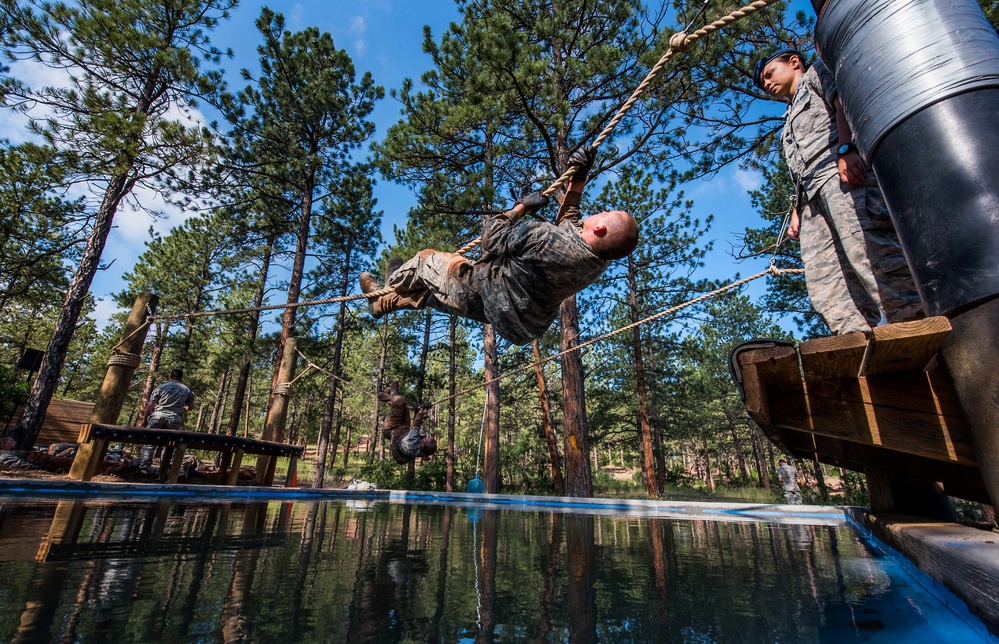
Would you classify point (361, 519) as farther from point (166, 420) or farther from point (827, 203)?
point (166, 420)

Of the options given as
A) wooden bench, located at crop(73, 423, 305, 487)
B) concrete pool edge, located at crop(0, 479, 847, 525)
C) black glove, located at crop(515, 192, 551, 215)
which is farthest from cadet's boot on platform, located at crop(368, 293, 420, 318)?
wooden bench, located at crop(73, 423, 305, 487)

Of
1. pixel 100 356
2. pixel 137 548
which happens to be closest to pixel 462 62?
pixel 137 548

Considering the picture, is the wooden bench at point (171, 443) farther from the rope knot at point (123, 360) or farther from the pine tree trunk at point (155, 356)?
the pine tree trunk at point (155, 356)

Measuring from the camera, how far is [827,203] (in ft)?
7.79

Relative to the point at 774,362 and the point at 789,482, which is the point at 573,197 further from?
the point at 789,482

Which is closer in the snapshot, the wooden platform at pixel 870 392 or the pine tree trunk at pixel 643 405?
the wooden platform at pixel 870 392

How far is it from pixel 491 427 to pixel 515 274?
28.5 feet

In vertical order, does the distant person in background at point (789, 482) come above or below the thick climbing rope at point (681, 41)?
below

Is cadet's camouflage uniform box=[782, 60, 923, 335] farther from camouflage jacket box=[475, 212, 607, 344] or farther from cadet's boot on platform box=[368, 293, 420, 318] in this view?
cadet's boot on platform box=[368, 293, 420, 318]

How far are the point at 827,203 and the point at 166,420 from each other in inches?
→ 322

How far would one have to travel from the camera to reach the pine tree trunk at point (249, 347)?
46.4 feet

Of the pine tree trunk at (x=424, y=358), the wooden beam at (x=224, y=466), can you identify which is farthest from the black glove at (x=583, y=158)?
the pine tree trunk at (x=424, y=358)

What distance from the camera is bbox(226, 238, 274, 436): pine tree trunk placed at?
1414cm

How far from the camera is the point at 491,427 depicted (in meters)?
11.1
